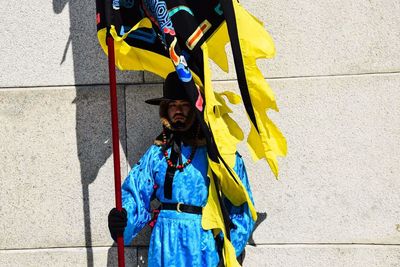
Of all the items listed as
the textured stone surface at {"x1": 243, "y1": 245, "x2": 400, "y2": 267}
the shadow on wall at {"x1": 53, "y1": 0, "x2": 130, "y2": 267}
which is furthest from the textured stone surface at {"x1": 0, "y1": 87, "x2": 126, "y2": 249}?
the textured stone surface at {"x1": 243, "y1": 245, "x2": 400, "y2": 267}

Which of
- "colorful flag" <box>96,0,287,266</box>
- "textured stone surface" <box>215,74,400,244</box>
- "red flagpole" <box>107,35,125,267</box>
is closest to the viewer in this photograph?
"colorful flag" <box>96,0,287,266</box>

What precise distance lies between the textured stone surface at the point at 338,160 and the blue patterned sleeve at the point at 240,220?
0.48m

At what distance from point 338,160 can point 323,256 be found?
668mm

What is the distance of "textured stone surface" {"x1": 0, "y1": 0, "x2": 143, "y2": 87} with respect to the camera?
4461mm

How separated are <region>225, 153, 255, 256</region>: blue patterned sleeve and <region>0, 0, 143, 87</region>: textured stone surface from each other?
1.02 m

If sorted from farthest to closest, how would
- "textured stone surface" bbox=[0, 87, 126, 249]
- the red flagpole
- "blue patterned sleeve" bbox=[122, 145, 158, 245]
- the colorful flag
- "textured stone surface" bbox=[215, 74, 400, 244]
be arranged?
"textured stone surface" bbox=[0, 87, 126, 249]
"textured stone surface" bbox=[215, 74, 400, 244]
"blue patterned sleeve" bbox=[122, 145, 158, 245]
the red flagpole
the colorful flag

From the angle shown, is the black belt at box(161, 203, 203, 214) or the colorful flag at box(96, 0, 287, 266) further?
the black belt at box(161, 203, 203, 214)

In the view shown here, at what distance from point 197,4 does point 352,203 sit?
171cm

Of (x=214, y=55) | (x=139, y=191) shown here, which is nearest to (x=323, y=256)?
(x=139, y=191)

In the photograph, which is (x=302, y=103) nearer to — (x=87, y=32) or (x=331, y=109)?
(x=331, y=109)

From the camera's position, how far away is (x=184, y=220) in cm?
388

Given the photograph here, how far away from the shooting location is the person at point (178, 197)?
3.87 metres

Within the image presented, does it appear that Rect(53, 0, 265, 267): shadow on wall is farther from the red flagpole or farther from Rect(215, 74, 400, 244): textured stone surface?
the red flagpole

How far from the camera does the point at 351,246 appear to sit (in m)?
4.43
